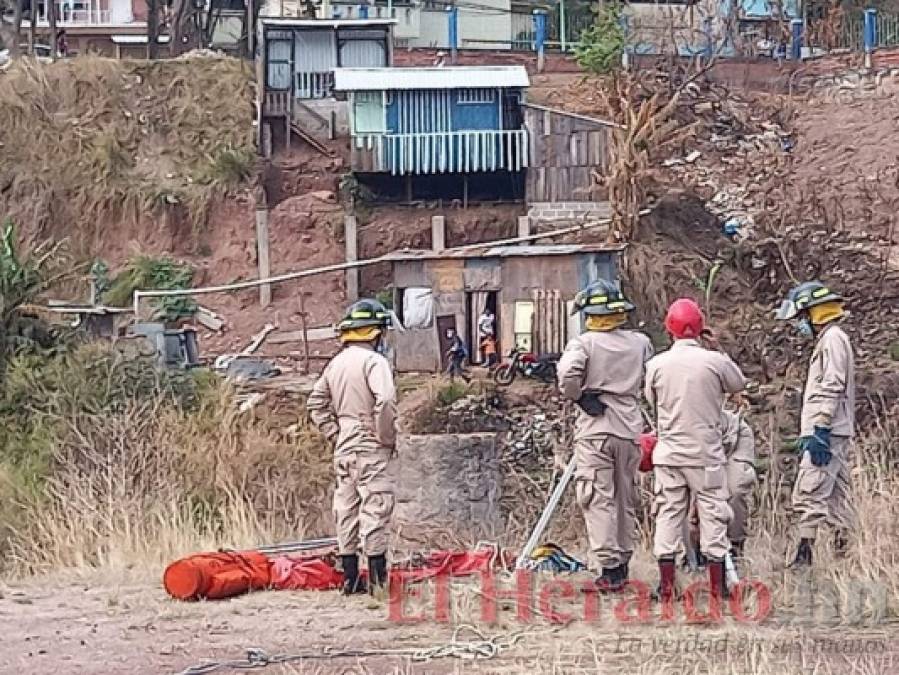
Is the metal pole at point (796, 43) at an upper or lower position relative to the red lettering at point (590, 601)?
upper

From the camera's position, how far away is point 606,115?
2958 cm

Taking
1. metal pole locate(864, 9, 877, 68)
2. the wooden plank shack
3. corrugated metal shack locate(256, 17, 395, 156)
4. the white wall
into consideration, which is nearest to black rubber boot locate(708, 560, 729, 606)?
the wooden plank shack

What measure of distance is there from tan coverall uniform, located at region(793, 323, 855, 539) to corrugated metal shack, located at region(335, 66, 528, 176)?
18178mm

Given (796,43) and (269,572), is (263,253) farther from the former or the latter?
(269,572)

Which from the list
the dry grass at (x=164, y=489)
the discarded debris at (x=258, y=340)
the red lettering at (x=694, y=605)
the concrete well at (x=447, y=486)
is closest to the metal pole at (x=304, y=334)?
the discarded debris at (x=258, y=340)

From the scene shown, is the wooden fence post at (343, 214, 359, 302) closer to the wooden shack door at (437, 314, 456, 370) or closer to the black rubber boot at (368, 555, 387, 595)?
the wooden shack door at (437, 314, 456, 370)

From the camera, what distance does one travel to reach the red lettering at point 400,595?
931 cm

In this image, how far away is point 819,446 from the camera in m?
9.97

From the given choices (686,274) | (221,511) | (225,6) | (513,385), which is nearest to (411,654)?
(221,511)

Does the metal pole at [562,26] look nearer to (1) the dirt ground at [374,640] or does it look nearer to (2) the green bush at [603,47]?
(2) the green bush at [603,47]

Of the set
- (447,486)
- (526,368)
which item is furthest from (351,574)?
(526,368)

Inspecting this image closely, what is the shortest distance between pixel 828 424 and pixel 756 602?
1.30m

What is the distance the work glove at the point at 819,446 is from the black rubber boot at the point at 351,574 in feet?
8.84

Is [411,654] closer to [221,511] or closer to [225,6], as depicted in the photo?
[221,511]
